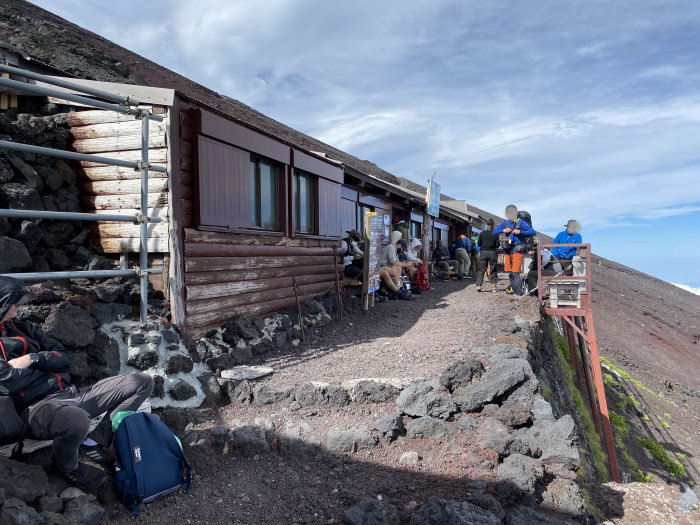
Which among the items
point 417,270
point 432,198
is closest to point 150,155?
point 417,270

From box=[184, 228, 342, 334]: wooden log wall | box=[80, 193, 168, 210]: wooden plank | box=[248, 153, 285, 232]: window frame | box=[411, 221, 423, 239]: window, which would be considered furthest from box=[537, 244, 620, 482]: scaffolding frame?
box=[411, 221, 423, 239]: window

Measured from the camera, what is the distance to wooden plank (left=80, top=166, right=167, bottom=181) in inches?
236

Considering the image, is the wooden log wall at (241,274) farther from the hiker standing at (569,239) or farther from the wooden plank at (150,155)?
the hiker standing at (569,239)

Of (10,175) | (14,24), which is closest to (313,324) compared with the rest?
(10,175)

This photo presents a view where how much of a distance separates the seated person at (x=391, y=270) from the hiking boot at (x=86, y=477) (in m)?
8.30

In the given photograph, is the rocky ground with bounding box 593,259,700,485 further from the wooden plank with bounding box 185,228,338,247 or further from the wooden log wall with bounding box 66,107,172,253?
the wooden log wall with bounding box 66,107,172,253

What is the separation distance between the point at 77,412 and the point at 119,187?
3474 mm

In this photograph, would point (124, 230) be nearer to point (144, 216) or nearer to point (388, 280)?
point (144, 216)

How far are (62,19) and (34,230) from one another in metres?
15.8

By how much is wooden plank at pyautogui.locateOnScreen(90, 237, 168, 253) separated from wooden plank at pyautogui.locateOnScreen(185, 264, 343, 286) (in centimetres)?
48

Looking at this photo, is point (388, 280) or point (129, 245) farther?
point (388, 280)

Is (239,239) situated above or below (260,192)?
below

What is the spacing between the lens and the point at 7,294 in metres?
3.26

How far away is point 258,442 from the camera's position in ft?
15.5
